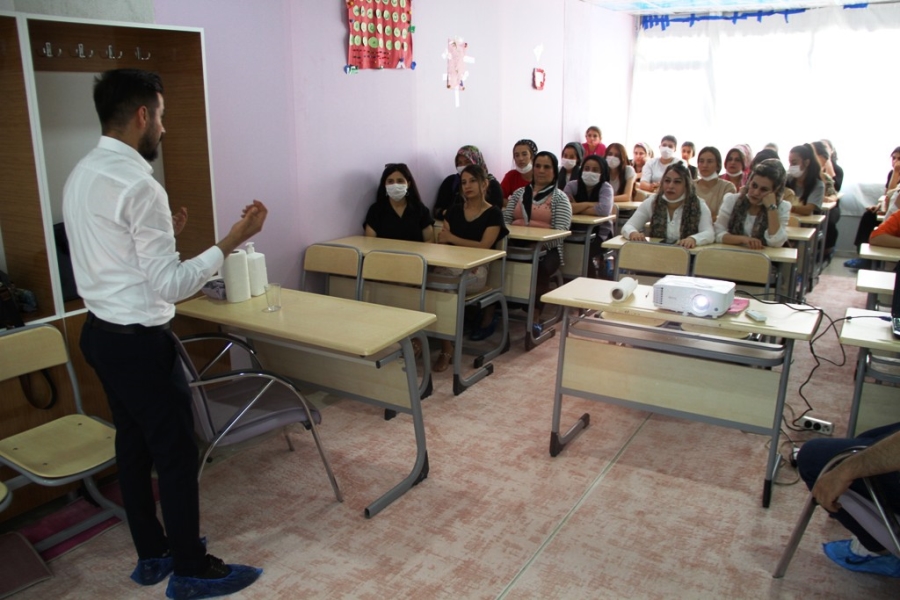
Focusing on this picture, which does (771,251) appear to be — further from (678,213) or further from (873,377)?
(873,377)

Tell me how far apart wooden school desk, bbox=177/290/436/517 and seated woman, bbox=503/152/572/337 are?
189 cm

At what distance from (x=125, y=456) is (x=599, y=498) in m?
1.70

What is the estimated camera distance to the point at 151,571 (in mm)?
2119

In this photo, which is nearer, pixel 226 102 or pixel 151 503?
pixel 151 503

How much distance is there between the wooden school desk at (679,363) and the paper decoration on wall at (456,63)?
2.61 metres

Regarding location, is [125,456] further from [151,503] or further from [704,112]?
[704,112]

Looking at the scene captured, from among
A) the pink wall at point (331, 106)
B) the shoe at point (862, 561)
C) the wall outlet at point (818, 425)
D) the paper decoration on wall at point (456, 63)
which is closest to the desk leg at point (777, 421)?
the shoe at point (862, 561)

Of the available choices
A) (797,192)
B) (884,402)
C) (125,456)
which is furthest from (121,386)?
(797,192)

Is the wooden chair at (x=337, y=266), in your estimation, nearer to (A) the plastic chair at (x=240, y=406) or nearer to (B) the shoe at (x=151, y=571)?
(A) the plastic chair at (x=240, y=406)

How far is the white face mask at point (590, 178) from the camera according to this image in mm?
5320

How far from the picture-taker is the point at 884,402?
2441 mm

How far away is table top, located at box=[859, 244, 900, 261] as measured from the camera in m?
3.65

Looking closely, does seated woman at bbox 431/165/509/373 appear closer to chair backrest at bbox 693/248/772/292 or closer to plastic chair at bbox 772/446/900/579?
chair backrest at bbox 693/248/772/292

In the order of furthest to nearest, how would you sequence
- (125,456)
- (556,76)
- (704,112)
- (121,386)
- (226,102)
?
(704,112)
(556,76)
(226,102)
(125,456)
(121,386)
